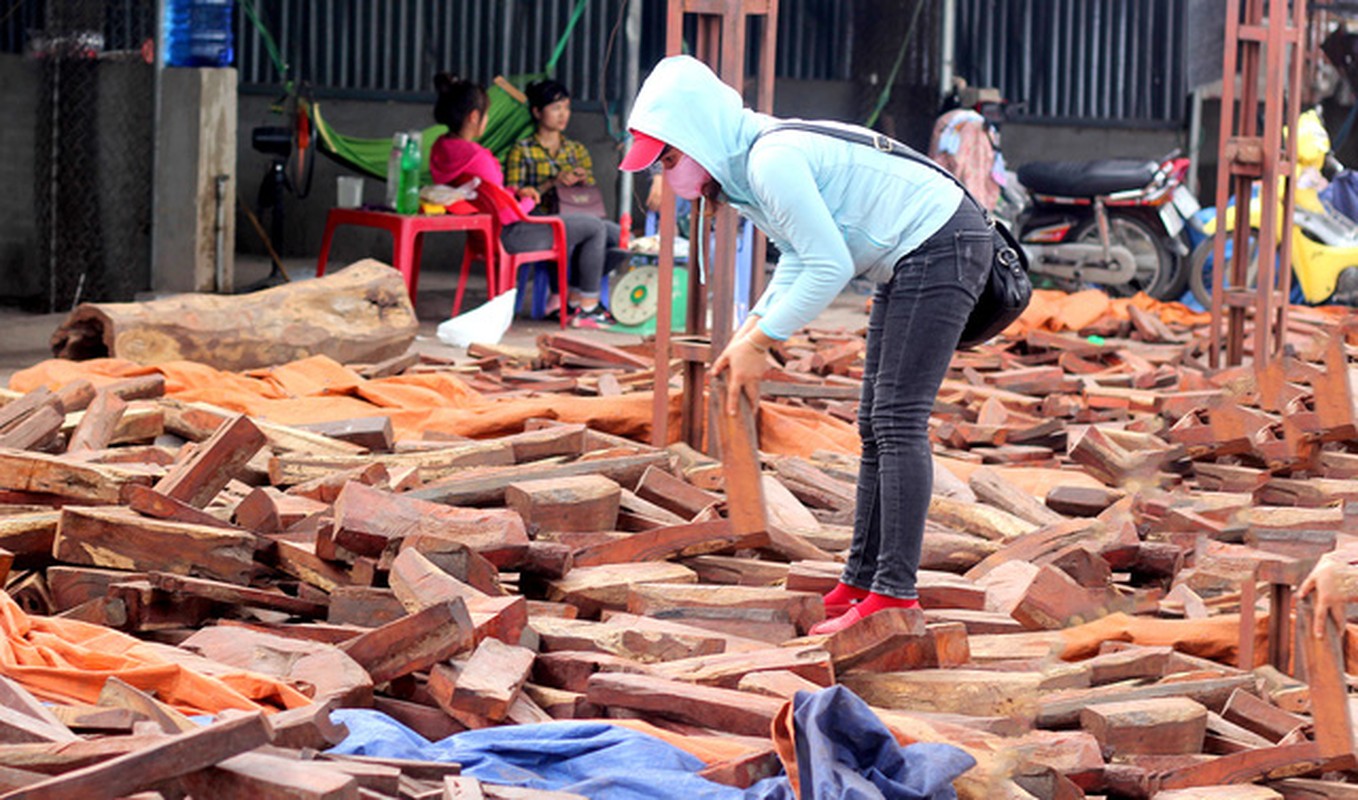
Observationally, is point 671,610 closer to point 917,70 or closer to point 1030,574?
point 1030,574

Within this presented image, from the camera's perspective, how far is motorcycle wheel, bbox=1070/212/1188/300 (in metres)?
14.4

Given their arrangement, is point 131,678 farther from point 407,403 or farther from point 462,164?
point 462,164

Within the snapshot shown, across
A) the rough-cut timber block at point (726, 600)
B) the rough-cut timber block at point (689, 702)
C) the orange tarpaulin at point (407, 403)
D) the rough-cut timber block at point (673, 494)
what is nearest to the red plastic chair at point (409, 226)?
the orange tarpaulin at point (407, 403)

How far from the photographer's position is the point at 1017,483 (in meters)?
7.11

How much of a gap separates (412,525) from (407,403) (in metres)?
3.23

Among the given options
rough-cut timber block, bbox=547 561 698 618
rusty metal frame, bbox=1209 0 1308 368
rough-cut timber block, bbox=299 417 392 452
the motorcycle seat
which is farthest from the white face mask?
the motorcycle seat

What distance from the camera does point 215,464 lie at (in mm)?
5320

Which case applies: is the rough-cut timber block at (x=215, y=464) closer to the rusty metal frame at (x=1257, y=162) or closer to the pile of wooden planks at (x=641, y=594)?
the pile of wooden planks at (x=641, y=594)

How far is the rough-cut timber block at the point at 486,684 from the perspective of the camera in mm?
3844

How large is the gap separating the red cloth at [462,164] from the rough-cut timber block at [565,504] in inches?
250

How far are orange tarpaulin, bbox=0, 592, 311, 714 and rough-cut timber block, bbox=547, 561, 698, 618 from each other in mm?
1165

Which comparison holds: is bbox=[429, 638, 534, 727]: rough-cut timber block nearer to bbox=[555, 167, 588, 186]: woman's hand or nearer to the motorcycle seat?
bbox=[555, 167, 588, 186]: woman's hand

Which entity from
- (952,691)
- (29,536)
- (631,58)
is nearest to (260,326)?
(29,536)

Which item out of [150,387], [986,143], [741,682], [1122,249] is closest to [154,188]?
[150,387]
